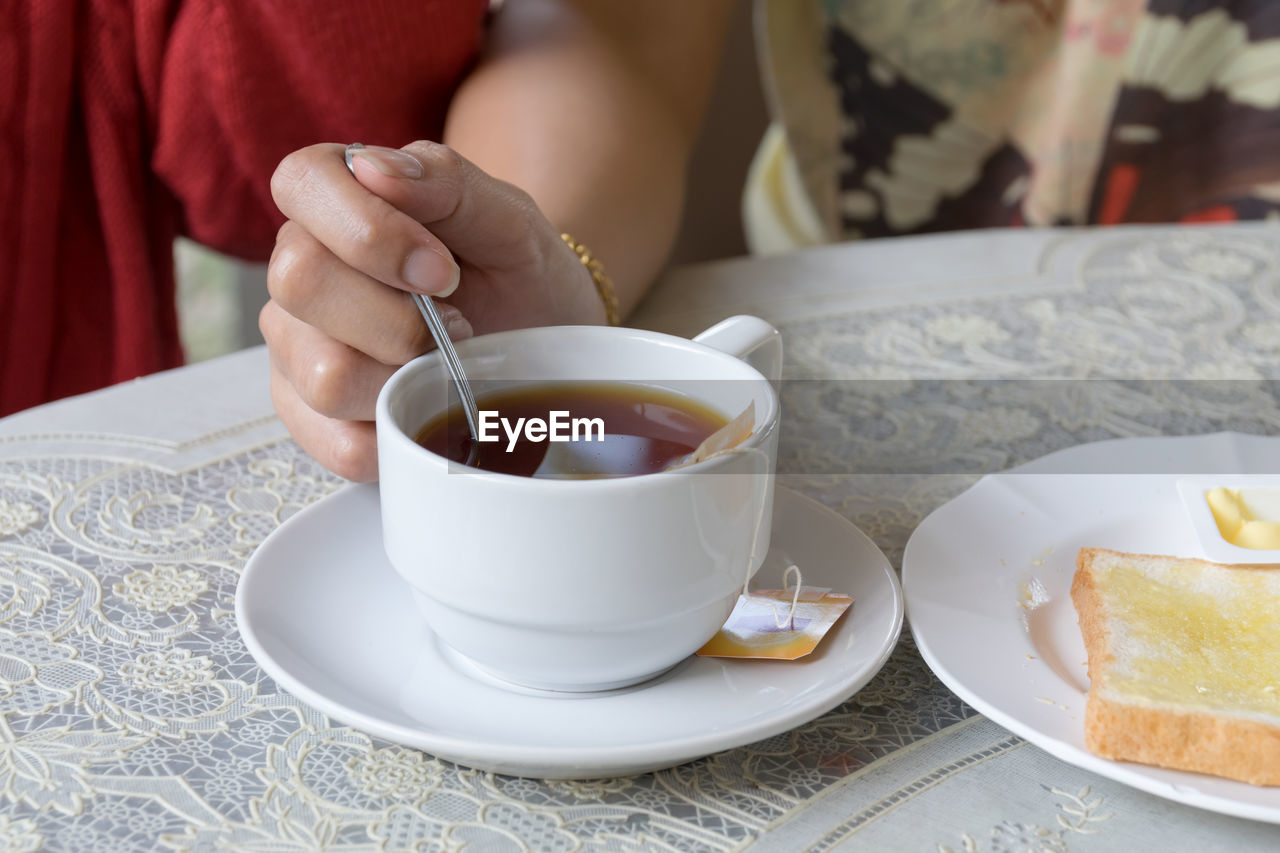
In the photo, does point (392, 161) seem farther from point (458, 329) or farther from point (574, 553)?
point (574, 553)

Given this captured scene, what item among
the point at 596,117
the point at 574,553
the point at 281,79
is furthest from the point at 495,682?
the point at 281,79

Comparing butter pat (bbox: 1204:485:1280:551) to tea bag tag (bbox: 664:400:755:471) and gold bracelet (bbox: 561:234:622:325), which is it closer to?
tea bag tag (bbox: 664:400:755:471)

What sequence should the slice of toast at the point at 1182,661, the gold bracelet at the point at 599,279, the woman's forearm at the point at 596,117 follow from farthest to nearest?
the woman's forearm at the point at 596,117, the gold bracelet at the point at 599,279, the slice of toast at the point at 1182,661

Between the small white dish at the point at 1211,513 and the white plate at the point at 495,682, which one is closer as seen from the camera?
the white plate at the point at 495,682

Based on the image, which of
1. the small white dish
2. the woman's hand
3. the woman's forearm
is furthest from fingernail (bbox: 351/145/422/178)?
the small white dish

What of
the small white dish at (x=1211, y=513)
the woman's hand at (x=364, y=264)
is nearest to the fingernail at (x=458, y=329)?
the woman's hand at (x=364, y=264)

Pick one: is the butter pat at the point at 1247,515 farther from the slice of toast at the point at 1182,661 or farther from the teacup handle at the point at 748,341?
the teacup handle at the point at 748,341

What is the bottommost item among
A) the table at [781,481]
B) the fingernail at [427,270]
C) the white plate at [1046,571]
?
the table at [781,481]

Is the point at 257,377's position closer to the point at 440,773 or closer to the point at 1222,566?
the point at 440,773
